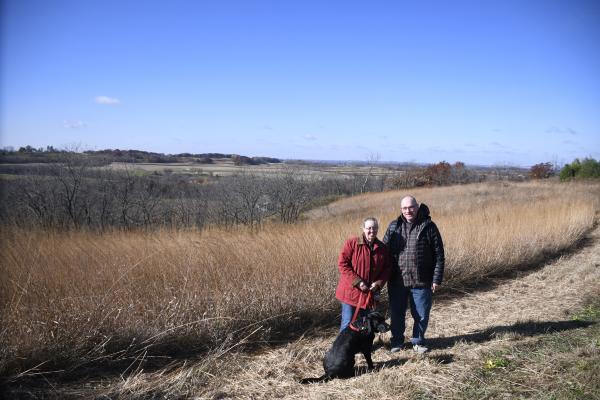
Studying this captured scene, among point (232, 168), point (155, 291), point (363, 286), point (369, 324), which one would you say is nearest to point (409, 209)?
point (363, 286)

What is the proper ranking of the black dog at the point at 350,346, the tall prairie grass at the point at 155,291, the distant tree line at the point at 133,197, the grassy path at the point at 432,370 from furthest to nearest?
the distant tree line at the point at 133,197 < the tall prairie grass at the point at 155,291 < the black dog at the point at 350,346 < the grassy path at the point at 432,370

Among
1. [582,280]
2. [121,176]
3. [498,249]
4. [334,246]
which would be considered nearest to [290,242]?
[334,246]

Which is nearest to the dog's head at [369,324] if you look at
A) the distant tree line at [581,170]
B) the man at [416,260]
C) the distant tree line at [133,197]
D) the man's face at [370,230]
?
the man at [416,260]

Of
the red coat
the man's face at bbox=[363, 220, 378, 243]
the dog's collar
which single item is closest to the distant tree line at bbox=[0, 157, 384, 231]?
the red coat

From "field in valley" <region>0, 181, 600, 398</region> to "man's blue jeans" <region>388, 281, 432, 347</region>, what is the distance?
0.32 m

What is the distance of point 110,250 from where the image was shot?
5.64 meters

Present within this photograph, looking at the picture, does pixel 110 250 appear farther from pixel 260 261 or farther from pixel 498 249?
pixel 498 249

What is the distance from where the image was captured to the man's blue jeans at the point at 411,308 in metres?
4.49

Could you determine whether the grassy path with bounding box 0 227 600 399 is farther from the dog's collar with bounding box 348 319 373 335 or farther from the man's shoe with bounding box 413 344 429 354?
the dog's collar with bounding box 348 319 373 335

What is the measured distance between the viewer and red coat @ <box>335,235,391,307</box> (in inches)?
169

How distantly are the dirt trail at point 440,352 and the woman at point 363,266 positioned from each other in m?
0.69

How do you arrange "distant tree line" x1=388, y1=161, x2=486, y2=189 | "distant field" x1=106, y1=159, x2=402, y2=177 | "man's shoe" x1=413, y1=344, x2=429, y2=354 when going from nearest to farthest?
"man's shoe" x1=413, y1=344, x2=429, y2=354 → "distant field" x1=106, y1=159, x2=402, y2=177 → "distant tree line" x1=388, y1=161, x2=486, y2=189

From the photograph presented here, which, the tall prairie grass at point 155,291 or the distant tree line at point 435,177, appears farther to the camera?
the distant tree line at point 435,177

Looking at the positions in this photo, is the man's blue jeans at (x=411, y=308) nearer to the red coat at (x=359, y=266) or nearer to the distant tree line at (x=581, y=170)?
the red coat at (x=359, y=266)
